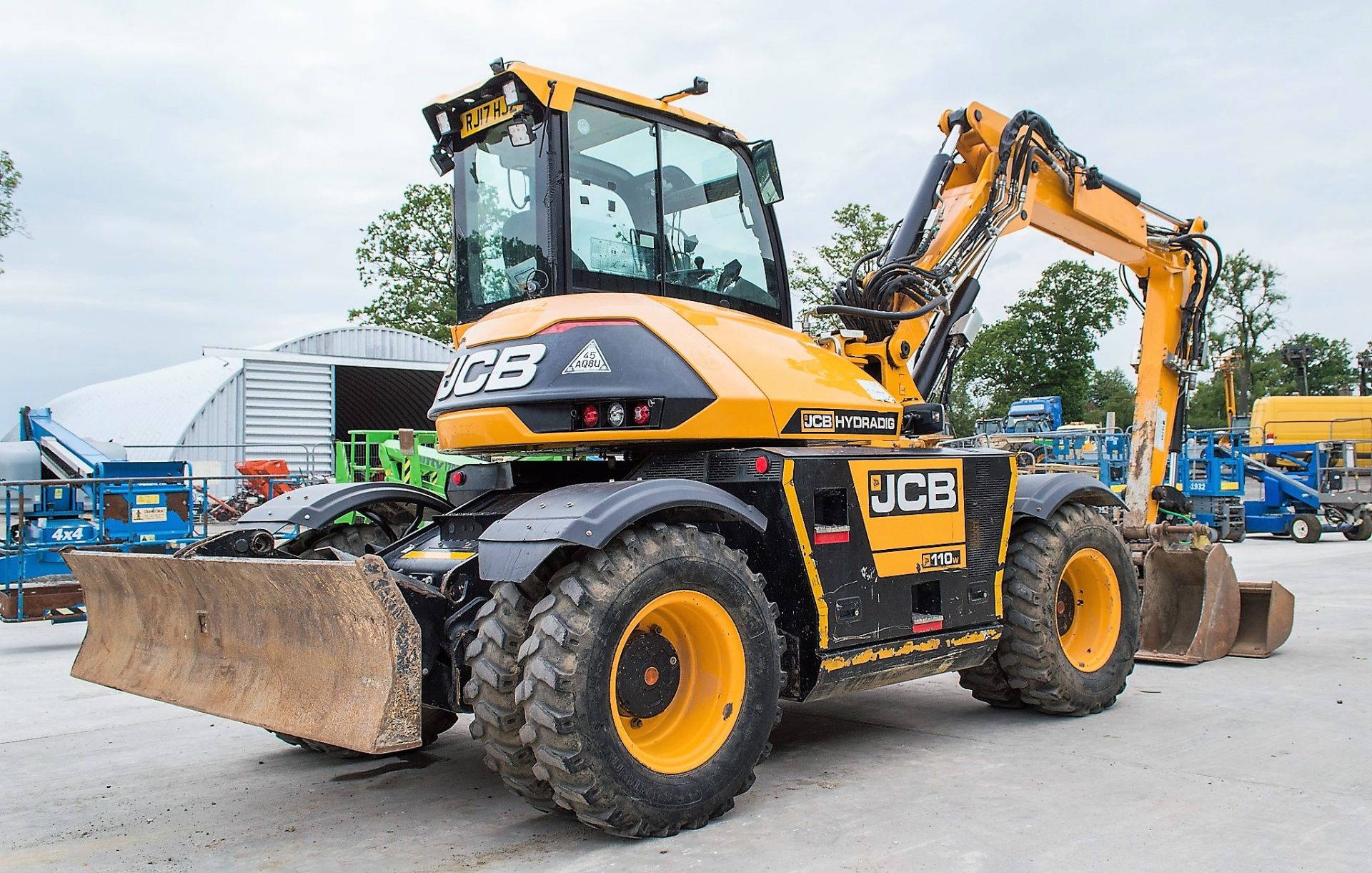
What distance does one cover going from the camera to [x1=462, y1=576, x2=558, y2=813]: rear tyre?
4109 millimetres

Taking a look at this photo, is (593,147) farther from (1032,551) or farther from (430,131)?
(1032,551)

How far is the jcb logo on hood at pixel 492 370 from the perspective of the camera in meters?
4.94

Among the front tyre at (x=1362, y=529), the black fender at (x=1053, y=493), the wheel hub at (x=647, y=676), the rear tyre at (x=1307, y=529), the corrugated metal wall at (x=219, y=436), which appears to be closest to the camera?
the wheel hub at (x=647, y=676)

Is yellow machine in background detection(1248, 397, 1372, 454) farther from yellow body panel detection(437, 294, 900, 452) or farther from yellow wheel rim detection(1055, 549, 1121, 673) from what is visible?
yellow body panel detection(437, 294, 900, 452)

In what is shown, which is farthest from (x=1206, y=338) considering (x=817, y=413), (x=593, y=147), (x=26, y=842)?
(x=26, y=842)

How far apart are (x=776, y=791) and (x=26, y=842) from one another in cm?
308

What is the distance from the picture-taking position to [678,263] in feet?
18.3

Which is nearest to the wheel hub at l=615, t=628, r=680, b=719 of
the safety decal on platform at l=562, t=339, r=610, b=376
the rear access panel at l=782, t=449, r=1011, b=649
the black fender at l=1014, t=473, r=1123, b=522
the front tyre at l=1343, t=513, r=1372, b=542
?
the rear access panel at l=782, t=449, r=1011, b=649

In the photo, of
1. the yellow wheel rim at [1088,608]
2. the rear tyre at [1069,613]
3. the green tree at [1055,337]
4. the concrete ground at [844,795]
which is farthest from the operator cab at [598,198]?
the green tree at [1055,337]

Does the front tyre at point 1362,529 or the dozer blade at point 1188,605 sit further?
the front tyre at point 1362,529

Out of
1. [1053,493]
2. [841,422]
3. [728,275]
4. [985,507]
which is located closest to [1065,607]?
[1053,493]

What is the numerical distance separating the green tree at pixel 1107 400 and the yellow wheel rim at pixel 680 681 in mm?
67474

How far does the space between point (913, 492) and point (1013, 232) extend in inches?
118

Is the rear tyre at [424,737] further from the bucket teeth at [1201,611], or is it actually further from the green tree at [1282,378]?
the green tree at [1282,378]
